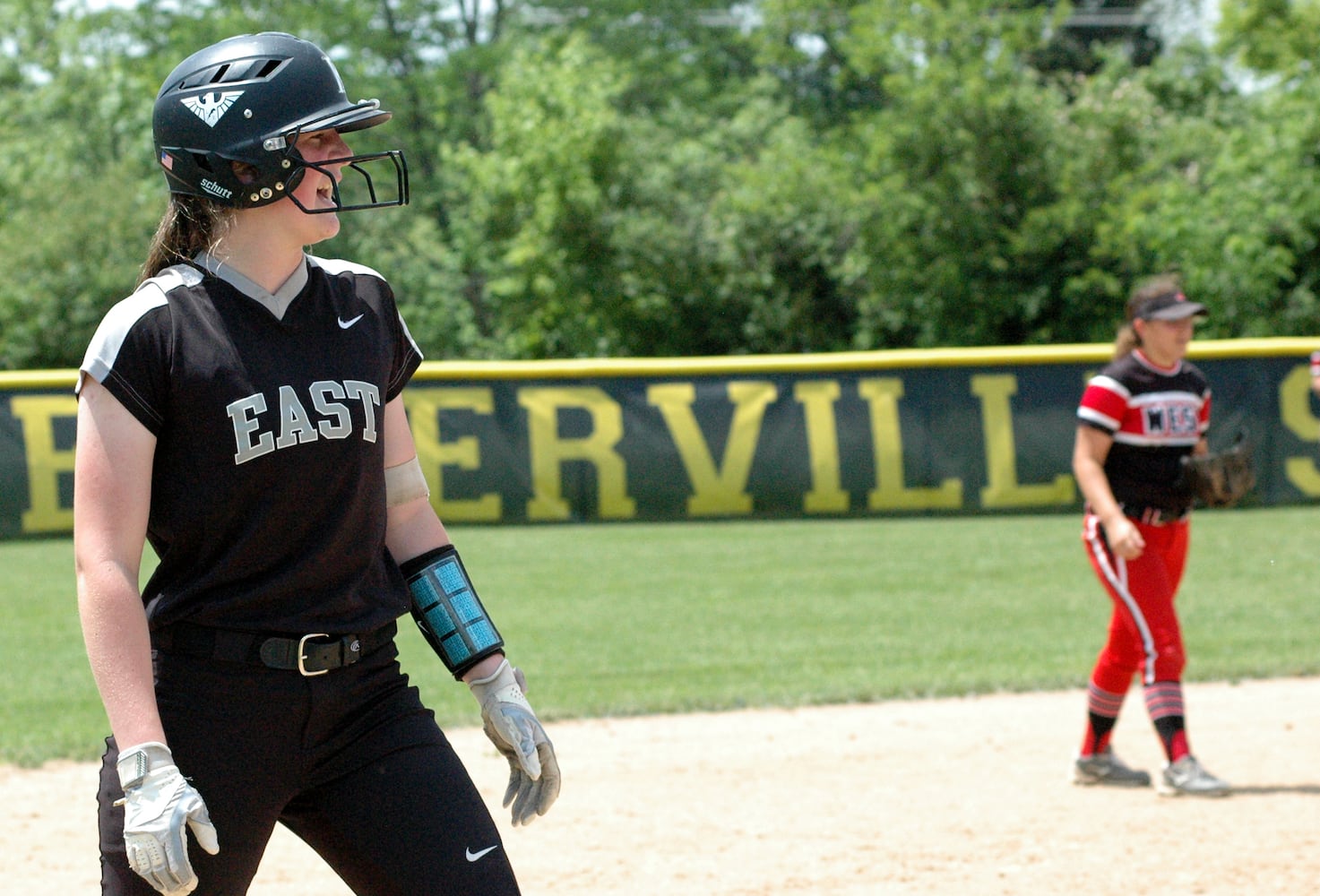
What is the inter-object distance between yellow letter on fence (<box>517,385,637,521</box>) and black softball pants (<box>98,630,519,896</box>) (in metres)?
11.6

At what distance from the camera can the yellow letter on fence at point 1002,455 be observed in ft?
47.6

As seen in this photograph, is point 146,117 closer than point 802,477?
No

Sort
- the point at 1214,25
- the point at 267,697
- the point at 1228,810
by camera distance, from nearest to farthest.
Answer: the point at 267,697, the point at 1228,810, the point at 1214,25

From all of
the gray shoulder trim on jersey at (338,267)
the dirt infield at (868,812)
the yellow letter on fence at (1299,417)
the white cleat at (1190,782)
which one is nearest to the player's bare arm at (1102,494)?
the white cleat at (1190,782)

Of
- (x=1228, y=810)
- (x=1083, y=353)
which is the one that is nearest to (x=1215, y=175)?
(x=1083, y=353)

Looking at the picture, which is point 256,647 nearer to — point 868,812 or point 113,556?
point 113,556

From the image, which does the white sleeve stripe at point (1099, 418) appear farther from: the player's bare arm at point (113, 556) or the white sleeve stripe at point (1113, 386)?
the player's bare arm at point (113, 556)

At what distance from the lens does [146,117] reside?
3038cm

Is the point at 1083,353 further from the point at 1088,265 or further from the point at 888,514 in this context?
the point at 1088,265

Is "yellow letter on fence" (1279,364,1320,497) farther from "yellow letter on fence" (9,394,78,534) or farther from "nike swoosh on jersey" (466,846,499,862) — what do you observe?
"nike swoosh on jersey" (466,846,499,862)

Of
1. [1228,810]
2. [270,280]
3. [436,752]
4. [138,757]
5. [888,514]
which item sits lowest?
[888,514]

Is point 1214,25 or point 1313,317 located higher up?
point 1214,25

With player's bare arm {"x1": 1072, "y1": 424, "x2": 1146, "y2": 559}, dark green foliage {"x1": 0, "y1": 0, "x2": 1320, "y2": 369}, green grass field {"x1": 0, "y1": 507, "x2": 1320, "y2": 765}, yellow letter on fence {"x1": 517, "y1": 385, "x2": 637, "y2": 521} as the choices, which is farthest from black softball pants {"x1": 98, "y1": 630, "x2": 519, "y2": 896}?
dark green foliage {"x1": 0, "y1": 0, "x2": 1320, "y2": 369}

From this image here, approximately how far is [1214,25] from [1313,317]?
1023 cm
